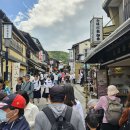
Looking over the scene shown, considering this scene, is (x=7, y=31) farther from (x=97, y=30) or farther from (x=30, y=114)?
(x=30, y=114)

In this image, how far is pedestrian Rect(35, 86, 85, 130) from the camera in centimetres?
457

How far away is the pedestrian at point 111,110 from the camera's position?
7.29 metres

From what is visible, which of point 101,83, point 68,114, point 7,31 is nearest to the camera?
point 68,114

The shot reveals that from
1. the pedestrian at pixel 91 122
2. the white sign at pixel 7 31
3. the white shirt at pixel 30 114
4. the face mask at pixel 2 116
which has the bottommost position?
the pedestrian at pixel 91 122

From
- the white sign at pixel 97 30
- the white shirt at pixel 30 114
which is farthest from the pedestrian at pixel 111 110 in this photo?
the white sign at pixel 97 30

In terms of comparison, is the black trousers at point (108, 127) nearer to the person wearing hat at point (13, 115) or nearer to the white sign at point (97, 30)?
Result: the person wearing hat at point (13, 115)

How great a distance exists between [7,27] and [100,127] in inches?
553

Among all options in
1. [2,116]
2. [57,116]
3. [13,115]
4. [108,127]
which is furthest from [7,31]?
[57,116]

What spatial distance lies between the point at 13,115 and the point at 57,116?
0.54 metres

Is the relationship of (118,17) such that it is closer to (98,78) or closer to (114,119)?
(98,78)

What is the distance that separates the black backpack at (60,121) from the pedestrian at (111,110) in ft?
9.04

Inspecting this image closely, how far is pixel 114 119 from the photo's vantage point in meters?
7.28

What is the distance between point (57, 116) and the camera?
460 centimetres

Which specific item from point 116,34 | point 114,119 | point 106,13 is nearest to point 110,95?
point 114,119
